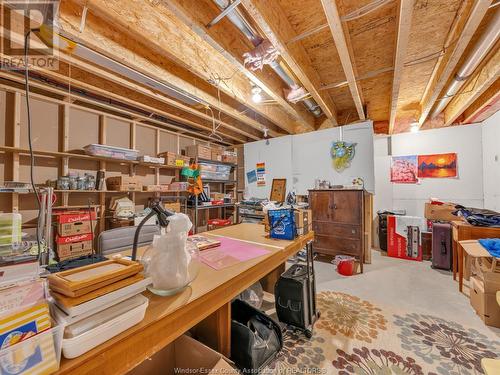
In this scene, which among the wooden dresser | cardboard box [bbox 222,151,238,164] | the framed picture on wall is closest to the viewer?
the wooden dresser

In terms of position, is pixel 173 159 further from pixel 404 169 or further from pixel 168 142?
pixel 404 169

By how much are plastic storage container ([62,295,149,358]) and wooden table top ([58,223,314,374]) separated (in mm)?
14

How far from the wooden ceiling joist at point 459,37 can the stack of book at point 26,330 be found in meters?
2.82

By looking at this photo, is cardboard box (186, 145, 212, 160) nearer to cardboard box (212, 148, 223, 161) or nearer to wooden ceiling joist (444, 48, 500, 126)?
cardboard box (212, 148, 223, 161)

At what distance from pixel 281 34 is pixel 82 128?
3.15 m

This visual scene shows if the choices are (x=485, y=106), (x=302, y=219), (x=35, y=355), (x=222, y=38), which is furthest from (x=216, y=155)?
(x=485, y=106)

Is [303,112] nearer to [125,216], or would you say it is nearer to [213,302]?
[125,216]

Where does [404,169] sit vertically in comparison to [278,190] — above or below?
above

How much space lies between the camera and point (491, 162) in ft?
10.9

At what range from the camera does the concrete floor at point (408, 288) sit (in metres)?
2.13

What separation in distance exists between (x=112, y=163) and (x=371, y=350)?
13.6 ft

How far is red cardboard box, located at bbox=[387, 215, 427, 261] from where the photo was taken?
363 cm

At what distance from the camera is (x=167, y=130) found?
13.9 feet

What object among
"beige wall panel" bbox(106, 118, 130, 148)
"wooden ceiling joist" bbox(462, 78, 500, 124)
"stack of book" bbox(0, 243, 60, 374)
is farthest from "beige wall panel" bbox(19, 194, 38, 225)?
"wooden ceiling joist" bbox(462, 78, 500, 124)
